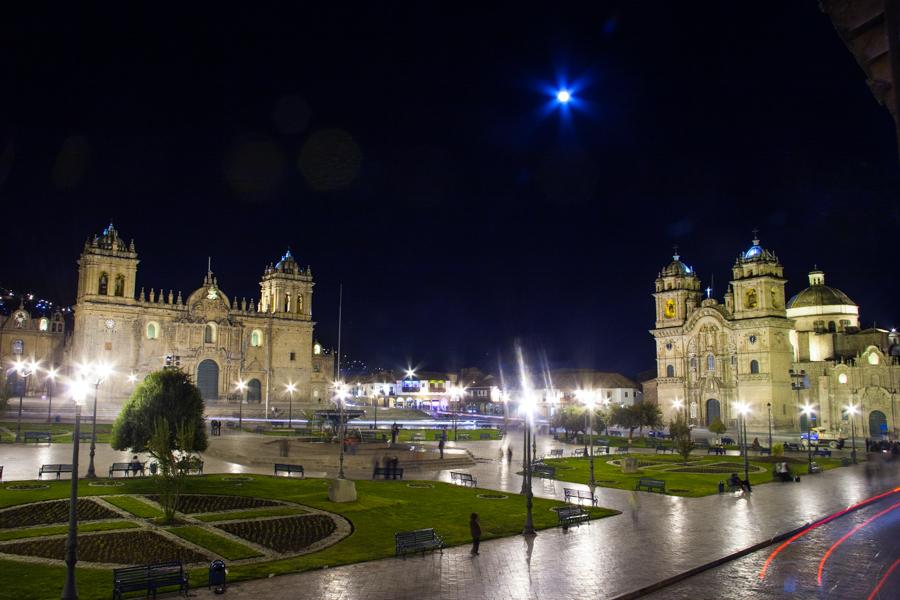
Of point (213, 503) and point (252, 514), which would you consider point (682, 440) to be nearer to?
point (252, 514)

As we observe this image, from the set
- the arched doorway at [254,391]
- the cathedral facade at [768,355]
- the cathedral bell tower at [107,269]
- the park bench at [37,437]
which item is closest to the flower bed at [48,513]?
the park bench at [37,437]

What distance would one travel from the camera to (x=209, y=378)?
255 ft

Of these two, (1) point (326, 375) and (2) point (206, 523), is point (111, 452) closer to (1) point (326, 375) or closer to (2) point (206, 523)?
(2) point (206, 523)

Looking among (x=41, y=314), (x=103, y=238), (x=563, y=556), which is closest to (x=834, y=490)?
(x=563, y=556)

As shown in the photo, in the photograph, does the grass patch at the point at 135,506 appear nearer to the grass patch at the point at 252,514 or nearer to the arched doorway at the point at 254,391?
the grass patch at the point at 252,514

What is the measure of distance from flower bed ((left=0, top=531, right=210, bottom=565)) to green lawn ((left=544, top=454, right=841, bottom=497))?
66.1 ft

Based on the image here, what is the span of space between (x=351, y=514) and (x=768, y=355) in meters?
61.1

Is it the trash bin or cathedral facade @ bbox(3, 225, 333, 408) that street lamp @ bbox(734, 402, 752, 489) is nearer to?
the trash bin

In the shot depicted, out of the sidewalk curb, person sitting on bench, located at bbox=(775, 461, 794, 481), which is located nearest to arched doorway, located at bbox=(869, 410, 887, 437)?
person sitting on bench, located at bbox=(775, 461, 794, 481)

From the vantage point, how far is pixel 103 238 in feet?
243

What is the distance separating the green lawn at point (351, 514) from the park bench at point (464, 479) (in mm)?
1057

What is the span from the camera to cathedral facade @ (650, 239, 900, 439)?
67125 millimetres

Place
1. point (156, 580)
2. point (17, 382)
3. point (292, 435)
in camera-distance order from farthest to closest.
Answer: point (17, 382) < point (292, 435) < point (156, 580)

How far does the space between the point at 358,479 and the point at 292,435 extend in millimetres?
20656
